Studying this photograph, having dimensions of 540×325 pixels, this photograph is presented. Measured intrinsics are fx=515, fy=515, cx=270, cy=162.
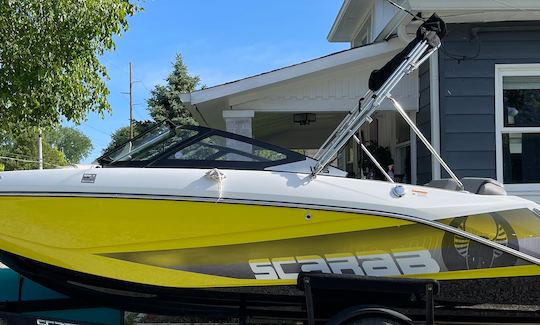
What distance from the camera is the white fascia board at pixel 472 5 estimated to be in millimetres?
6133

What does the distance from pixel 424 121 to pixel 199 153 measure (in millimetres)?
3986

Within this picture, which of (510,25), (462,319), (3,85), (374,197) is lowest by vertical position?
Result: (462,319)

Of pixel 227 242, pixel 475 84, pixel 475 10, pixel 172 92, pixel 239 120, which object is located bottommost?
pixel 227 242

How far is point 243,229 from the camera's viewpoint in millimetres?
3324

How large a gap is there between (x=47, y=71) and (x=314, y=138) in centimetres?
707

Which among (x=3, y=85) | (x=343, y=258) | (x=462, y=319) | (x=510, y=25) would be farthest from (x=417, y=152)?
(x=3, y=85)

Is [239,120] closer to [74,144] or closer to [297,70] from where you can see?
[297,70]

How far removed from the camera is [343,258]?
3.37m

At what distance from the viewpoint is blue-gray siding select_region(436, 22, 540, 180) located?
251 inches

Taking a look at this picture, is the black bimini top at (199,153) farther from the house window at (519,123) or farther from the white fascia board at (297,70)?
the house window at (519,123)

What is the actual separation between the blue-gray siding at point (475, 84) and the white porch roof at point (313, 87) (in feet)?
1.95

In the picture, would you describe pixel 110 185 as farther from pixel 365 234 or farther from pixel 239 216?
pixel 365 234


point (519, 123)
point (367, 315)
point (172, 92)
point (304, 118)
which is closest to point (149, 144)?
point (367, 315)

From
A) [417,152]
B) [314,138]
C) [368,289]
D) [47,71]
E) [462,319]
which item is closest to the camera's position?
[368,289]
